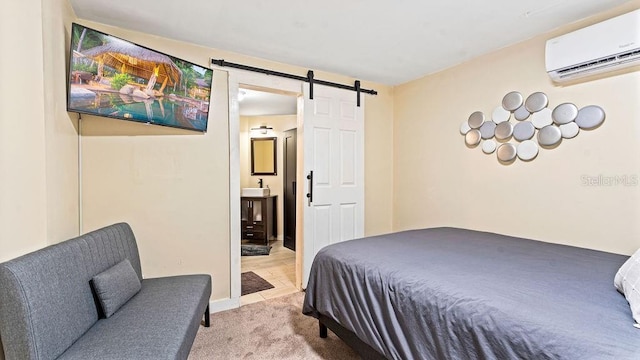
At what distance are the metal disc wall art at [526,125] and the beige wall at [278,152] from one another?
352cm

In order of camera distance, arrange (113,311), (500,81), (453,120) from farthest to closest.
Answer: (453,120) → (500,81) → (113,311)

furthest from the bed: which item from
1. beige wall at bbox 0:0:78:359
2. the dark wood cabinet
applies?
the dark wood cabinet

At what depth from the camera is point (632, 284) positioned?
1121 millimetres

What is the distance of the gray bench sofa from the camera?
45.4 inches

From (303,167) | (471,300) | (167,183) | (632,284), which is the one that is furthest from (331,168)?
(632,284)

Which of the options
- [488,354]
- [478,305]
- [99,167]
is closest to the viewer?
[488,354]

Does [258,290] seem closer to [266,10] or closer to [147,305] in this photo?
[147,305]

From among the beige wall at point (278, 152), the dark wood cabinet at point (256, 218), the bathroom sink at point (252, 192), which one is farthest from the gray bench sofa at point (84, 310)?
the beige wall at point (278, 152)

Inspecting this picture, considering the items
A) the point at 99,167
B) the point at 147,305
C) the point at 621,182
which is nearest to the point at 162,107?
the point at 99,167

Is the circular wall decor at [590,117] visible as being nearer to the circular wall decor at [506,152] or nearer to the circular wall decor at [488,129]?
the circular wall decor at [506,152]

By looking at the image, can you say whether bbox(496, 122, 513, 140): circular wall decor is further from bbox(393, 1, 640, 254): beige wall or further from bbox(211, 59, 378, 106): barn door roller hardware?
bbox(211, 59, 378, 106): barn door roller hardware

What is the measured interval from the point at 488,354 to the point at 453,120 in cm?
260

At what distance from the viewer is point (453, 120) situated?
3.21 meters

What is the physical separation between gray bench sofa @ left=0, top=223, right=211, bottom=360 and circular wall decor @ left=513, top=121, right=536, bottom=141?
9.24 ft
